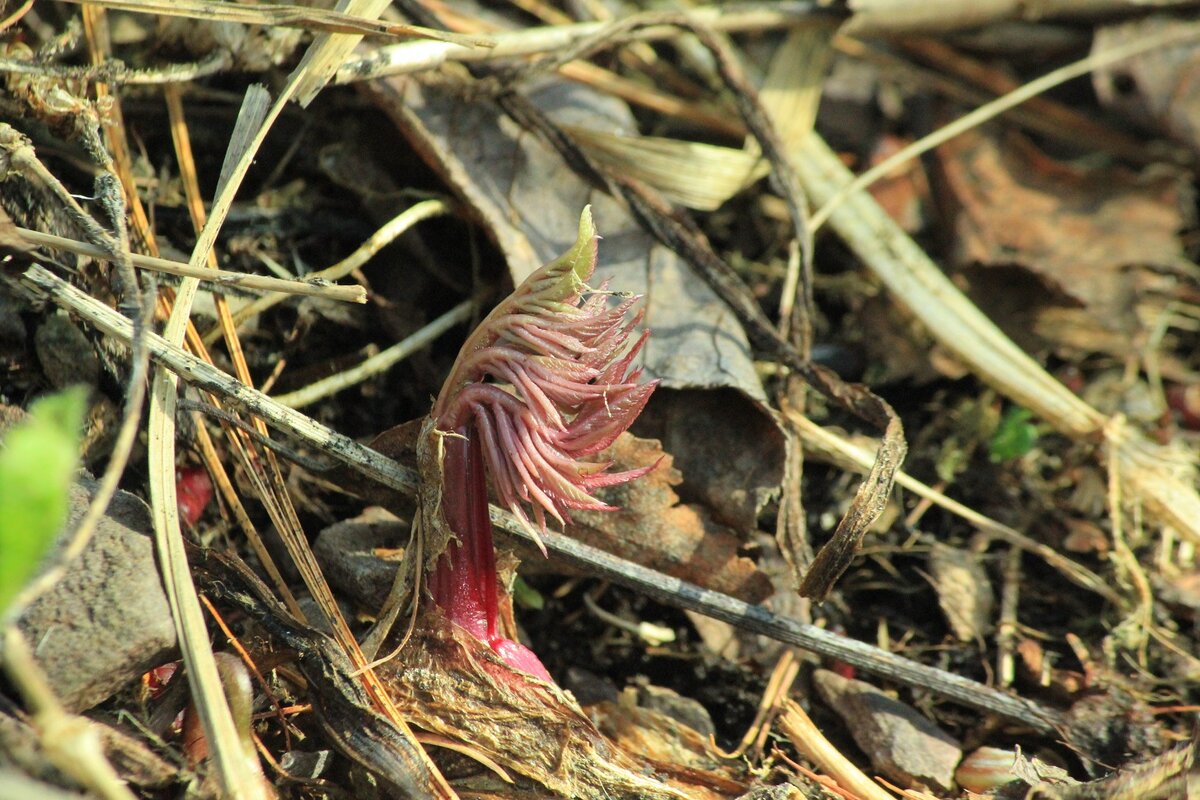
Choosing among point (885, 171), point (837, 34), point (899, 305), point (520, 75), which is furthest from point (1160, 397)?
point (520, 75)

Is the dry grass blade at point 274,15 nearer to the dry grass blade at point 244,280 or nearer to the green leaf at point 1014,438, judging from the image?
the dry grass blade at point 244,280

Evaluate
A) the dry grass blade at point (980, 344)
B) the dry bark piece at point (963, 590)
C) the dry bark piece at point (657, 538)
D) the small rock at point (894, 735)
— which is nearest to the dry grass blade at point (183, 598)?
the dry bark piece at point (657, 538)

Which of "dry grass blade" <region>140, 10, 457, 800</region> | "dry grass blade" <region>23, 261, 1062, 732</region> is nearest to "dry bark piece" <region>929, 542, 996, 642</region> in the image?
"dry grass blade" <region>23, 261, 1062, 732</region>

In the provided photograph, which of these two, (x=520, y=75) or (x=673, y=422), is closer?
(x=673, y=422)

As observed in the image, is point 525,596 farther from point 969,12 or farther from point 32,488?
point 969,12

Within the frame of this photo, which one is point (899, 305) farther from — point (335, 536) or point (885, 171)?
point (335, 536)
